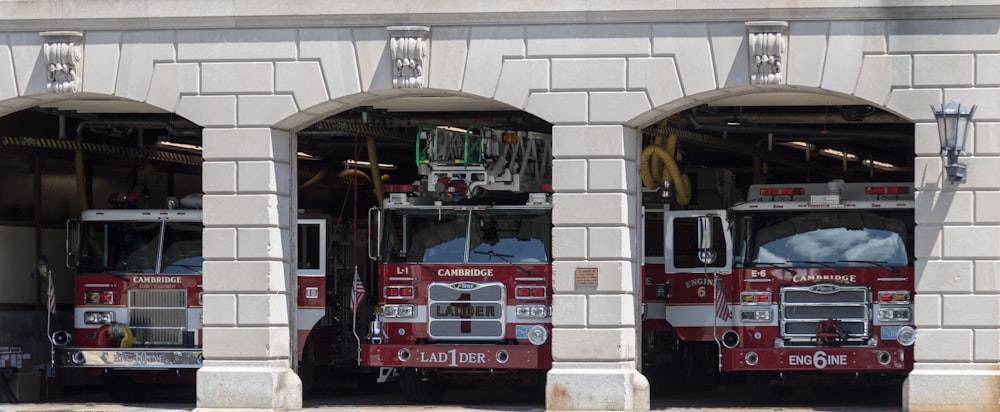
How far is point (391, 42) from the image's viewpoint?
60.8 feet

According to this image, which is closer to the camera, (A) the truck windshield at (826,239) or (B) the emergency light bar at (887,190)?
(A) the truck windshield at (826,239)

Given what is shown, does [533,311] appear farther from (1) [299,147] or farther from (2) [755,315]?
(1) [299,147]

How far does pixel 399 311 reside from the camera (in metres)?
20.1

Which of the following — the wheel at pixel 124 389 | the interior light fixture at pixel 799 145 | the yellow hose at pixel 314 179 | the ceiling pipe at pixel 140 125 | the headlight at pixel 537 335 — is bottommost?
the wheel at pixel 124 389

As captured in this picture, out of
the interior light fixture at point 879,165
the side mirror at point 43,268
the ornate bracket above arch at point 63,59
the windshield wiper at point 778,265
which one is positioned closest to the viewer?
the ornate bracket above arch at point 63,59

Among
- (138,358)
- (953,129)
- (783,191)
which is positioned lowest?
(138,358)

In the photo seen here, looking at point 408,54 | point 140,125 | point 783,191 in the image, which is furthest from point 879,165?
point 140,125

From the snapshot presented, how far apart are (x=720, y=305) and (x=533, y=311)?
2.40 metres

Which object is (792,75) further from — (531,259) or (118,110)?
(118,110)

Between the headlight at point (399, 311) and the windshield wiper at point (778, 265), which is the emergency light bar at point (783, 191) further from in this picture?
the headlight at point (399, 311)

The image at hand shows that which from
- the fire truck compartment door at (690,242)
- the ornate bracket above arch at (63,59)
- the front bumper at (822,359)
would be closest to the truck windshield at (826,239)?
the fire truck compartment door at (690,242)

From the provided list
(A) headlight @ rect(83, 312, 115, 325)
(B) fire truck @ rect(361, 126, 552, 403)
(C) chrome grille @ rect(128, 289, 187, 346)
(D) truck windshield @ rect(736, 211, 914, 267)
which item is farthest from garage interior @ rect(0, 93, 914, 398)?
(C) chrome grille @ rect(128, 289, 187, 346)

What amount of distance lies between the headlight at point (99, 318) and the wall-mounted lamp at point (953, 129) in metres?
11.1

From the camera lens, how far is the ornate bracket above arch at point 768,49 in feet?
58.2
